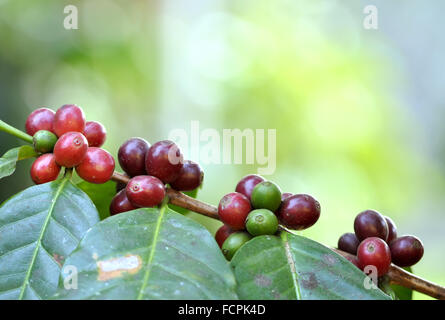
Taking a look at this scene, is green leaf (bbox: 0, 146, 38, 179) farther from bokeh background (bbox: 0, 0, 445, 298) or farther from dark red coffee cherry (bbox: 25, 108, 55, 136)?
bokeh background (bbox: 0, 0, 445, 298)

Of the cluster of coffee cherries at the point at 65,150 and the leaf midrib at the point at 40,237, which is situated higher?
the cluster of coffee cherries at the point at 65,150

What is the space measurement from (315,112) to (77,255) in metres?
4.95

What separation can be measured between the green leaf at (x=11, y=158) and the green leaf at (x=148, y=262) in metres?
0.28

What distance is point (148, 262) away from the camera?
707mm

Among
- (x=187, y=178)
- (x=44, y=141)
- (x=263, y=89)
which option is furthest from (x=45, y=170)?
(x=263, y=89)

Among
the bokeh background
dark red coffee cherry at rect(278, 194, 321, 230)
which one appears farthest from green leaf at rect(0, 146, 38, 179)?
the bokeh background

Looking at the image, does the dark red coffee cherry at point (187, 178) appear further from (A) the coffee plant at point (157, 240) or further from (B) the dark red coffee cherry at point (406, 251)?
(B) the dark red coffee cherry at point (406, 251)

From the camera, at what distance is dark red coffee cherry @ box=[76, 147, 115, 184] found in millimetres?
956

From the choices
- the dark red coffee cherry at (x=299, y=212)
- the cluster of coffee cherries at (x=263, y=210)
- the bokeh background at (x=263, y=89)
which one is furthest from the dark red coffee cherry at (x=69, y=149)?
the bokeh background at (x=263, y=89)

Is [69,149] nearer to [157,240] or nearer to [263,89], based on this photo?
[157,240]

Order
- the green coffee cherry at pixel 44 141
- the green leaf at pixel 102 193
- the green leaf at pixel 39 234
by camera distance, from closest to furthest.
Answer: the green leaf at pixel 39 234
the green coffee cherry at pixel 44 141
the green leaf at pixel 102 193

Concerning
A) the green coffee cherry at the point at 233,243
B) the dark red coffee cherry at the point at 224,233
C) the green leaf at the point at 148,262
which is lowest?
the dark red coffee cherry at the point at 224,233

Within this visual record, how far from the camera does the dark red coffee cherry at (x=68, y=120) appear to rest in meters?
0.99
